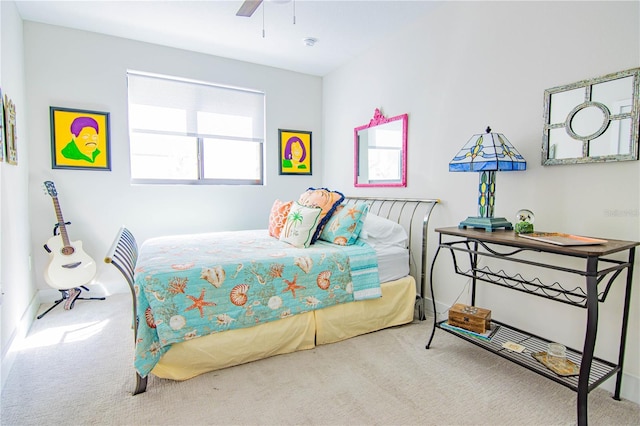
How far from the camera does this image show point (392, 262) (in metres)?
2.62

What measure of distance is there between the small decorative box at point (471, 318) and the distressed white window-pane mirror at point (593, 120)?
1022 millimetres

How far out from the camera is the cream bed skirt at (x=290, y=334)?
189cm

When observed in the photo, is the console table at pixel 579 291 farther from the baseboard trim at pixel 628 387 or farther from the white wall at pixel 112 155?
the white wall at pixel 112 155

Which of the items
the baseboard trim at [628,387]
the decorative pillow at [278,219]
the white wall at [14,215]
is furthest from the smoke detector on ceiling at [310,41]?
the baseboard trim at [628,387]

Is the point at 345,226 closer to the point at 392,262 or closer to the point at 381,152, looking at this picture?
the point at 392,262

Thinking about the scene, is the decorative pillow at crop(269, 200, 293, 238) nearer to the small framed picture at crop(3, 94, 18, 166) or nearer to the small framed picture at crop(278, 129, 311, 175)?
the small framed picture at crop(278, 129, 311, 175)

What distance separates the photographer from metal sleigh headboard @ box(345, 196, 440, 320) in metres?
2.72

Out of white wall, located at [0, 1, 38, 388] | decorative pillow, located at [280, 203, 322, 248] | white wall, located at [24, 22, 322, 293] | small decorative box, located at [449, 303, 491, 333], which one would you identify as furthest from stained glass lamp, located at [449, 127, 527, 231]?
white wall, located at [0, 1, 38, 388]

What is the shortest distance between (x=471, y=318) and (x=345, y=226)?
3.58 ft

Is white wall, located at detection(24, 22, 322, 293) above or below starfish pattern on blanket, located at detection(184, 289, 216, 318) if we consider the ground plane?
above

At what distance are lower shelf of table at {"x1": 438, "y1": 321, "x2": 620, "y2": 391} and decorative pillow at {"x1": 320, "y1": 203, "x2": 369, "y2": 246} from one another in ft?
3.23

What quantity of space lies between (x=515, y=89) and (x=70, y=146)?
3746mm

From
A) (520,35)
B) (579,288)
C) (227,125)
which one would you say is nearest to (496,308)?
(579,288)

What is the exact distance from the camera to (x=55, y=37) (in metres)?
3.08
